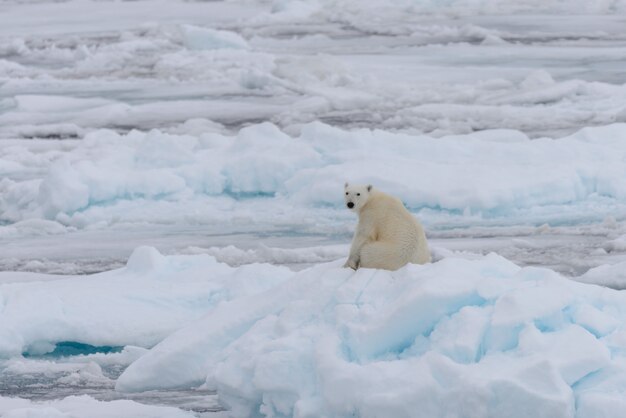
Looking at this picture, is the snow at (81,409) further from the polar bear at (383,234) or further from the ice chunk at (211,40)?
the ice chunk at (211,40)

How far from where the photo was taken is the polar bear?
4.56m

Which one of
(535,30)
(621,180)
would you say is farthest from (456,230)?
(535,30)

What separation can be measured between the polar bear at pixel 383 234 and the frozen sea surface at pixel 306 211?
173 mm

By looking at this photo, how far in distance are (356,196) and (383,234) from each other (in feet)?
0.70

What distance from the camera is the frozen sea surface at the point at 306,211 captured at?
395 centimetres

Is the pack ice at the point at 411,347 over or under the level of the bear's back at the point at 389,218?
under

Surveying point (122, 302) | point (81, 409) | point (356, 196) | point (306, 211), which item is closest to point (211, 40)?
point (306, 211)

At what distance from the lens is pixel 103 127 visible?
43.3 feet

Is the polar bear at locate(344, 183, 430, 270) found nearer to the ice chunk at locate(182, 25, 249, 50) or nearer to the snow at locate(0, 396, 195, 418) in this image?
the snow at locate(0, 396, 195, 418)

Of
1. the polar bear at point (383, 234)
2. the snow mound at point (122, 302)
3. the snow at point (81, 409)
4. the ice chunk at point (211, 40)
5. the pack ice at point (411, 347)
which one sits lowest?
the ice chunk at point (211, 40)

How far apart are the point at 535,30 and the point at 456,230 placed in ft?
39.3

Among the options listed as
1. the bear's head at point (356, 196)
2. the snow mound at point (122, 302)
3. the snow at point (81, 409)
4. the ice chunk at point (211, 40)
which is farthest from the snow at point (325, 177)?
the ice chunk at point (211, 40)

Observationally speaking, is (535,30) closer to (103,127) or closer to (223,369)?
(103,127)

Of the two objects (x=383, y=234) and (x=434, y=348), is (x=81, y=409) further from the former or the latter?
(x=434, y=348)
